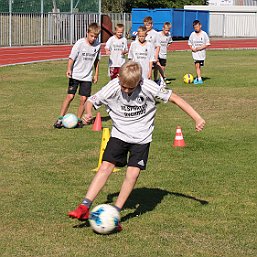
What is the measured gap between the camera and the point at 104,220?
23.2 ft

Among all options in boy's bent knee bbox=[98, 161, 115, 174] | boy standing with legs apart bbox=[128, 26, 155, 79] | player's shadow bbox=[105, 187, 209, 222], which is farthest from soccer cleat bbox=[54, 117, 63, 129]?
boy's bent knee bbox=[98, 161, 115, 174]

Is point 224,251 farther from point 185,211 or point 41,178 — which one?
point 41,178

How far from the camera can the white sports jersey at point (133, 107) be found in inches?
294

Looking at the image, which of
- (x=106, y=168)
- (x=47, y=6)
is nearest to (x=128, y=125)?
(x=106, y=168)

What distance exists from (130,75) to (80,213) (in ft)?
4.68

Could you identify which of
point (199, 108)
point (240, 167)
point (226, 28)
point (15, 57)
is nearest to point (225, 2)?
point (226, 28)

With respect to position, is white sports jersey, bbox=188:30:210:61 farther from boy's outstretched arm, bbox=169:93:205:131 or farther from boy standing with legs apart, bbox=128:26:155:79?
boy's outstretched arm, bbox=169:93:205:131

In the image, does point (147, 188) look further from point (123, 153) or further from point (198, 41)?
point (198, 41)

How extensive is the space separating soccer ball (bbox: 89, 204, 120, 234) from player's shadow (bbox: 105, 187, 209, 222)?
0.48 m

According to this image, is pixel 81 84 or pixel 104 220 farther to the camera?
pixel 81 84

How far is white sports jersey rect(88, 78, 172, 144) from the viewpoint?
7.47m

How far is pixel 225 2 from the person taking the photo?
269ft

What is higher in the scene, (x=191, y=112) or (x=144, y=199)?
(x=191, y=112)

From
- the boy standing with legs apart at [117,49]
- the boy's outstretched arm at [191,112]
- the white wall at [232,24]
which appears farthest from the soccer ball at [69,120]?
the white wall at [232,24]
